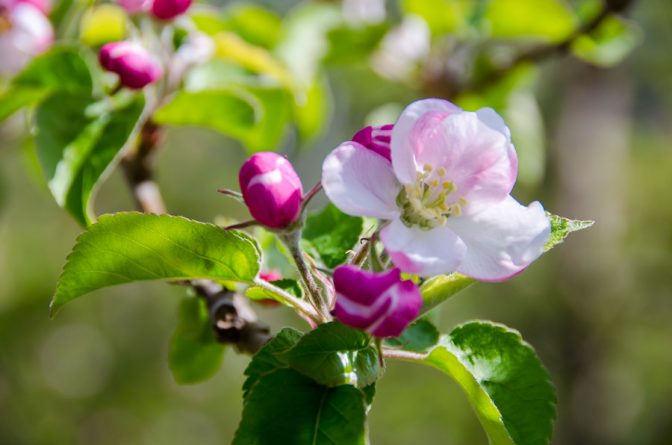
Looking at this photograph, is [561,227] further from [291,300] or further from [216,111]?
[216,111]

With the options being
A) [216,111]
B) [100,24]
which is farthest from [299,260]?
[100,24]

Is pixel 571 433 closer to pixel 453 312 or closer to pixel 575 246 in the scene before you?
pixel 575 246

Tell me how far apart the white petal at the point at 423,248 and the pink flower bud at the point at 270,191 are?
8 centimetres

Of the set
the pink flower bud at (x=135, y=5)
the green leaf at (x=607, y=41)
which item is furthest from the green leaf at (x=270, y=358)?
the green leaf at (x=607, y=41)

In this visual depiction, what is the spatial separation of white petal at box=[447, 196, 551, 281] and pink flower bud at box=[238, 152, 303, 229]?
0.14m

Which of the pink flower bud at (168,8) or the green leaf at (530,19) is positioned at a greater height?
the pink flower bud at (168,8)

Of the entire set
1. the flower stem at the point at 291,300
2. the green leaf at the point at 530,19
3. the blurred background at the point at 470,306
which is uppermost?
the flower stem at the point at 291,300

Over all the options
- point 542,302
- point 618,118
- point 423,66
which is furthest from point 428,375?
point 423,66

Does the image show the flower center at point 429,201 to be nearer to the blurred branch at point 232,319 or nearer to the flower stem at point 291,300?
the flower stem at point 291,300

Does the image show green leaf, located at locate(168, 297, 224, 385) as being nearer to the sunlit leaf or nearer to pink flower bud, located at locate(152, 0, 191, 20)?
pink flower bud, located at locate(152, 0, 191, 20)

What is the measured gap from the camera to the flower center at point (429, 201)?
653 millimetres

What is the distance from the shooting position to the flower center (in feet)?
2.14

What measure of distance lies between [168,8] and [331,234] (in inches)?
14.5

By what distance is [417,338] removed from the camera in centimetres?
79
